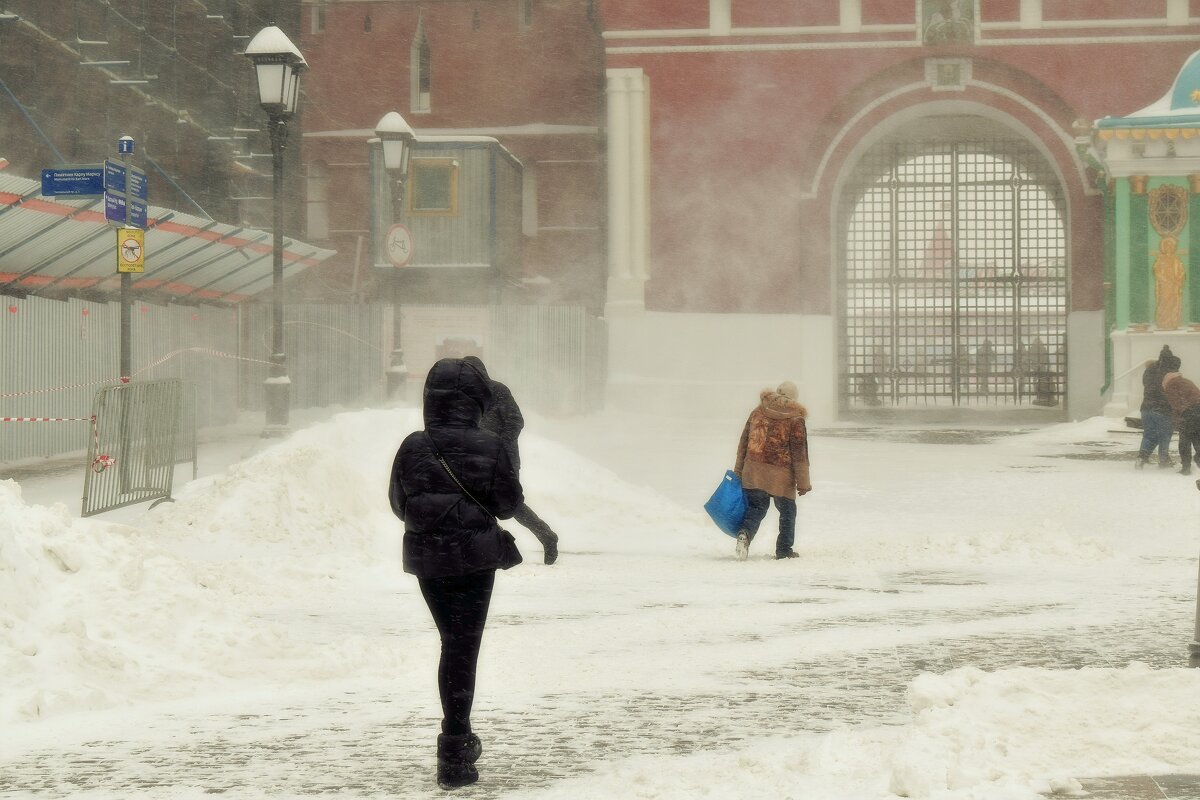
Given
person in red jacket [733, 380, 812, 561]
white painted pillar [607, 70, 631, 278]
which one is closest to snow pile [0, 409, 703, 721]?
person in red jacket [733, 380, 812, 561]

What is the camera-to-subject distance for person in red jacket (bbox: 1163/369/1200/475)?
18766mm

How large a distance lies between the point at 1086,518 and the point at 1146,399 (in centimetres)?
538

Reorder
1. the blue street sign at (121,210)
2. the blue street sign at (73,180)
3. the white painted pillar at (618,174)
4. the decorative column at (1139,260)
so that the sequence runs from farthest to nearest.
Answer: the white painted pillar at (618,174)
the decorative column at (1139,260)
the blue street sign at (73,180)
the blue street sign at (121,210)

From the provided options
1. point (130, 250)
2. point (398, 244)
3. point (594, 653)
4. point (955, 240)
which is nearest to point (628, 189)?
point (955, 240)

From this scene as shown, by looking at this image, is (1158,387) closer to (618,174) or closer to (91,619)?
(618,174)

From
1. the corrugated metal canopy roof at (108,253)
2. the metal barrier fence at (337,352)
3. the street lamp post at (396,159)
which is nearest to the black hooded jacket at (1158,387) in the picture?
the street lamp post at (396,159)

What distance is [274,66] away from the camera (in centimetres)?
1766

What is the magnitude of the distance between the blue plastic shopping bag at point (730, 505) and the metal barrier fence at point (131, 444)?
197 inches

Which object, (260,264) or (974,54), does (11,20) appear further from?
(974,54)

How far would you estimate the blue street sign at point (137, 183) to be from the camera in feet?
46.6

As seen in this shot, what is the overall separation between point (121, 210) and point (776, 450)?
605cm

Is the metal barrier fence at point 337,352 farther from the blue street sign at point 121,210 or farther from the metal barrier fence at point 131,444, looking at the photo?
the blue street sign at point 121,210

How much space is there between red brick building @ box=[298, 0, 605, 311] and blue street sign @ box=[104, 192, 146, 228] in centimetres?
2263

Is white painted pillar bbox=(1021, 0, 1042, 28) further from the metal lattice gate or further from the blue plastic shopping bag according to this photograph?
the blue plastic shopping bag
